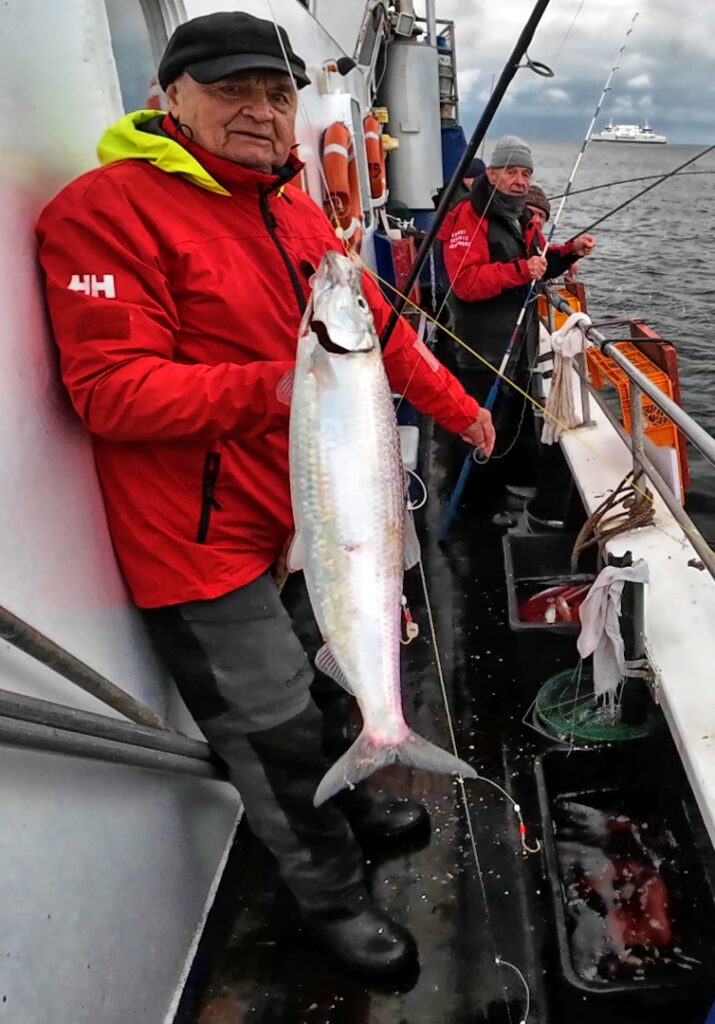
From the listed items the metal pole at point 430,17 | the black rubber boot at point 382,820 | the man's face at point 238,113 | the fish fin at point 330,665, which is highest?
the metal pole at point 430,17

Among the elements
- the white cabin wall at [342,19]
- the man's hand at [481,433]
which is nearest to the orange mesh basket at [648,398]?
the man's hand at [481,433]

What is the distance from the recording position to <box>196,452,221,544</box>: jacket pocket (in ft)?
7.03

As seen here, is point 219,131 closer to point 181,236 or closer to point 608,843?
point 181,236

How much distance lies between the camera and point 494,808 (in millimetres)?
3160

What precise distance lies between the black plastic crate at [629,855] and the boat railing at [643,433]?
3.01 ft

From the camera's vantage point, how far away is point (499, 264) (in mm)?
5781

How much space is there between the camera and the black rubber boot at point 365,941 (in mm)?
2510

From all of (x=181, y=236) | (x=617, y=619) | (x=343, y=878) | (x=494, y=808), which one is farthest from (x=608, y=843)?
(x=181, y=236)

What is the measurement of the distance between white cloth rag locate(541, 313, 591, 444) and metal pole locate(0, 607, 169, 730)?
12.6 ft

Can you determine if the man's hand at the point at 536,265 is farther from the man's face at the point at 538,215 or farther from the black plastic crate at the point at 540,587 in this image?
the black plastic crate at the point at 540,587

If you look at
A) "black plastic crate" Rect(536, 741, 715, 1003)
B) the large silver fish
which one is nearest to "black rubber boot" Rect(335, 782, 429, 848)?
"black plastic crate" Rect(536, 741, 715, 1003)

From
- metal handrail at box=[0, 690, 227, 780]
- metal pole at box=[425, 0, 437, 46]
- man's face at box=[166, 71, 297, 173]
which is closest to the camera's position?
metal handrail at box=[0, 690, 227, 780]

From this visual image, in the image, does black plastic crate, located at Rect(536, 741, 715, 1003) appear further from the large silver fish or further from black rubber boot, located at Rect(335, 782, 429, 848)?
the large silver fish

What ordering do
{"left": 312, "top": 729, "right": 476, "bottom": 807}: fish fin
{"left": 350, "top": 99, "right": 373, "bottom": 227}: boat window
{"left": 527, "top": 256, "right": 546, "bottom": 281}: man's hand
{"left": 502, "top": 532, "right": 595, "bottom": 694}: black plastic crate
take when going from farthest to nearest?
{"left": 350, "top": 99, "right": 373, "bottom": 227}: boat window → {"left": 527, "top": 256, "right": 546, "bottom": 281}: man's hand → {"left": 502, "top": 532, "right": 595, "bottom": 694}: black plastic crate → {"left": 312, "top": 729, "right": 476, "bottom": 807}: fish fin
